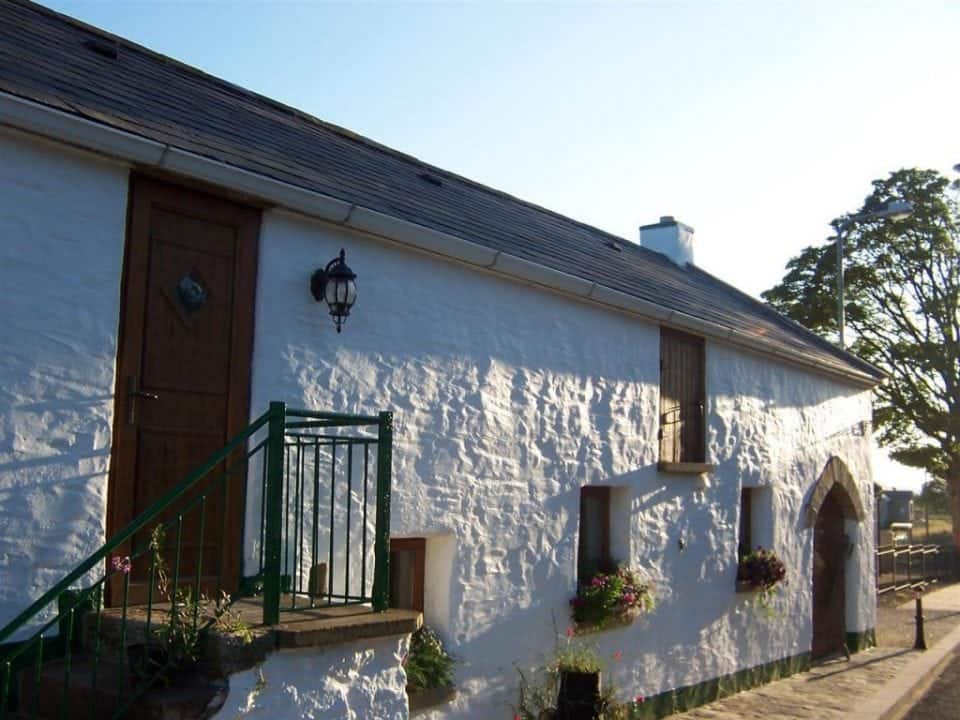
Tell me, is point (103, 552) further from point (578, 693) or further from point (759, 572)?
point (759, 572)

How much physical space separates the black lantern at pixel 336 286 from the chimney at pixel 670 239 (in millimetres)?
10432

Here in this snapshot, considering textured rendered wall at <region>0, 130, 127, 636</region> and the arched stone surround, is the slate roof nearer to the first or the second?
textured rendered wall at <region>0, 130, 127, 636</region>

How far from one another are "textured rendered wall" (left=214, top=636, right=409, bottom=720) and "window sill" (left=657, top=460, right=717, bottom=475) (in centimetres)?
515

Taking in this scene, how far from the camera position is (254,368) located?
646cm

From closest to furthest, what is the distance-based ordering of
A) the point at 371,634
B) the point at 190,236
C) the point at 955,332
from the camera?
the point at 371,634 → the point at 190,236 → the point at 955,332

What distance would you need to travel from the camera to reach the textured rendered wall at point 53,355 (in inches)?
204

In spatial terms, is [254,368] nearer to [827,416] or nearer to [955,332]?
[827,416]

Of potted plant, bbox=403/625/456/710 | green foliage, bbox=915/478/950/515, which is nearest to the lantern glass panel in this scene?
potted plant, bbox=403/625/456/710

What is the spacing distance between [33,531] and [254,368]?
1.70 meters

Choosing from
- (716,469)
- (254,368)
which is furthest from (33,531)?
(716,469)

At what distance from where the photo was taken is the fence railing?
23.4 m

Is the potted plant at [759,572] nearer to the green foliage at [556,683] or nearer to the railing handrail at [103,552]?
the green foliage at [556,683]

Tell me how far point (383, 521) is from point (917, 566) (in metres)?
25.2

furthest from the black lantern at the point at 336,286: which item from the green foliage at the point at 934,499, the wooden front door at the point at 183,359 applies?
the green foliage at the point at 934,499
